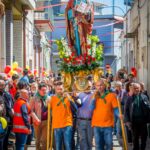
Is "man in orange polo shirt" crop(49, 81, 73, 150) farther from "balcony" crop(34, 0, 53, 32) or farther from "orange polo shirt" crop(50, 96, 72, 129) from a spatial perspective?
"balcony" crop(34, 0, 53, 32)

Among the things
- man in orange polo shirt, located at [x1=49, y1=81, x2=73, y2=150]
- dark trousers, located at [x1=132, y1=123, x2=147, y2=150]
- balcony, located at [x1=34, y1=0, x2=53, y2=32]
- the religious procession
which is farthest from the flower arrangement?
balcony, located at [x1=34, y1=0, x2=53, y2=32]

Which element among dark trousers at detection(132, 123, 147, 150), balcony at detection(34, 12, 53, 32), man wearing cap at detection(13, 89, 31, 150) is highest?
balcony at detection(34, 12, 53, 32)

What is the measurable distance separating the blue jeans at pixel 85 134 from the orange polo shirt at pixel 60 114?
0.32m

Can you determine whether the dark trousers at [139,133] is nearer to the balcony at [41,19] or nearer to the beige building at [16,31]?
the beige building at [16,31]

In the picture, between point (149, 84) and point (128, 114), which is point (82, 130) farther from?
point (149, 84)

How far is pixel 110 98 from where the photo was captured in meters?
11.1

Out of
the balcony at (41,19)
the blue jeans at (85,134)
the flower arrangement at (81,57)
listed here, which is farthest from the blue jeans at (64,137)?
the balcony at (41,19)

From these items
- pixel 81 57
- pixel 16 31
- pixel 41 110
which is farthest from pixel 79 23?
pixel 16 31

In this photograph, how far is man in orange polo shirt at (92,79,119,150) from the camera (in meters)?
10.9

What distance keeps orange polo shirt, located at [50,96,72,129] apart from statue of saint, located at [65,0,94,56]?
207 centimetres

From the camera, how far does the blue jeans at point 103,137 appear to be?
10938mm

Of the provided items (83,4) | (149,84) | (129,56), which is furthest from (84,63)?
(129,56)

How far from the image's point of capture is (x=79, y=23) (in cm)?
1296

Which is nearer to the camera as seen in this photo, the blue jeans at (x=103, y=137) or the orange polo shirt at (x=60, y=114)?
the blue jeans at (x=103, y=137)
